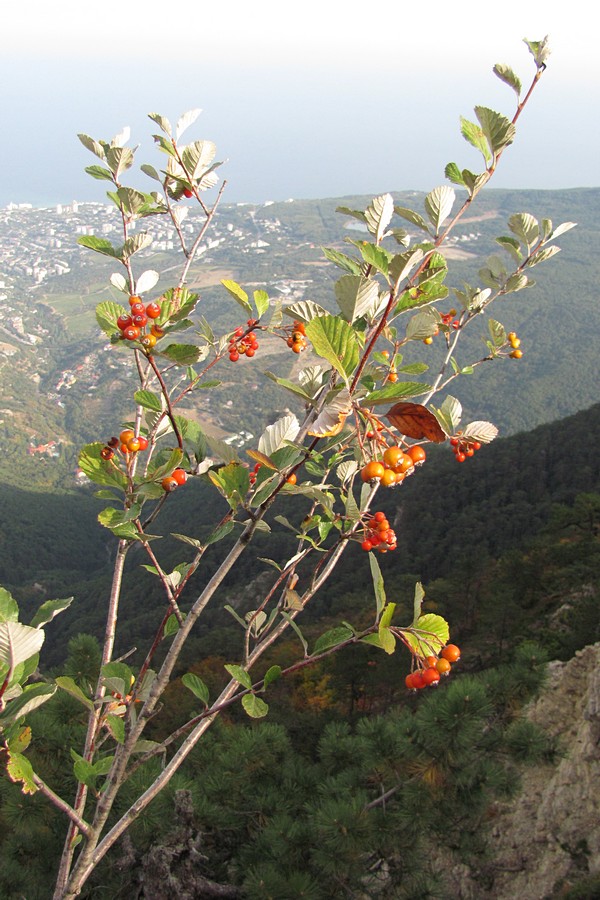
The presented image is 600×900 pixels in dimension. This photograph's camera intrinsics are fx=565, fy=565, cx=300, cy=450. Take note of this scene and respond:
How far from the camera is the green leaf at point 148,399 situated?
4.36 ft

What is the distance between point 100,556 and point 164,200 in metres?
70.8

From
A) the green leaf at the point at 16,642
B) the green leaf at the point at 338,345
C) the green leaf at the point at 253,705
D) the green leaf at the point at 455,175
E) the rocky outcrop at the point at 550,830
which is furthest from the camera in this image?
the rocky outcrop at the point at 550,830

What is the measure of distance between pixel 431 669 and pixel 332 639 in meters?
0.31

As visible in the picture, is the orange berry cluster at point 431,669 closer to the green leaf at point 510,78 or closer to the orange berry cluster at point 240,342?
the orange berry cluster at point 240,342

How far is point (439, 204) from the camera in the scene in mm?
1582

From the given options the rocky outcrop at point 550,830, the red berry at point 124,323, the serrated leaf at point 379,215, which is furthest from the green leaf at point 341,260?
the rocky outcrop at point 550,830

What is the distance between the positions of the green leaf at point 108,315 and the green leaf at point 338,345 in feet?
2.07

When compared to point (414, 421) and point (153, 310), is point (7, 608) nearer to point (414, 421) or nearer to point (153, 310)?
point (153, 310)

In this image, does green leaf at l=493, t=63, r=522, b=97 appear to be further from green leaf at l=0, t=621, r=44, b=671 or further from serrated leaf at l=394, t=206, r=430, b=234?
green leaf at l=0, t=621, r=44, b=671

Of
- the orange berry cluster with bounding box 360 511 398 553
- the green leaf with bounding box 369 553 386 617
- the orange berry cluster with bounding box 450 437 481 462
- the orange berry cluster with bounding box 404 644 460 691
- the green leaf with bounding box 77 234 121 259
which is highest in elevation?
the green leaf with bounding box 77 234 121 259

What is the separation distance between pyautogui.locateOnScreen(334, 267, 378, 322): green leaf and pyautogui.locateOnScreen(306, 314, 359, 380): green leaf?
85mm

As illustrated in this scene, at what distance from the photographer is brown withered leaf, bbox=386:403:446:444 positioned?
92 cm

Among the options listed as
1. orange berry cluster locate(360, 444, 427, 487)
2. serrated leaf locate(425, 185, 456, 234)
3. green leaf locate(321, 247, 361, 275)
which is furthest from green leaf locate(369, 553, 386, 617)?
serrated leaf locate(425, 185, 456, 234)

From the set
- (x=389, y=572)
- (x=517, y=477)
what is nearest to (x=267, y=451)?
(x=389, y=572)
